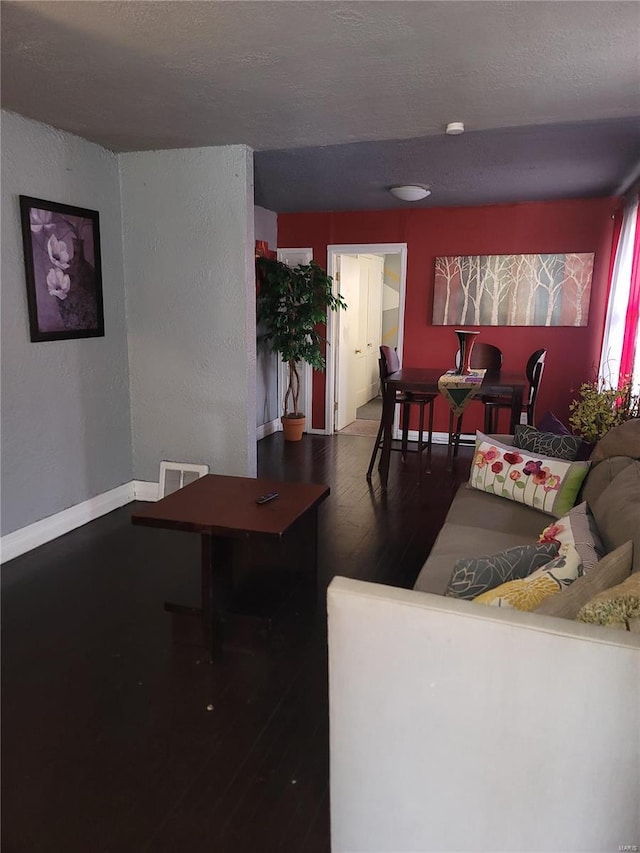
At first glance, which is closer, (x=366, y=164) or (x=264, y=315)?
(x=366, y=164)

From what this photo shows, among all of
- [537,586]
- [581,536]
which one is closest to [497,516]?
[581,536]

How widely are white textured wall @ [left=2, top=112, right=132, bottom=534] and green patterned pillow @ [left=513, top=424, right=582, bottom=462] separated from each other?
2.53 meters

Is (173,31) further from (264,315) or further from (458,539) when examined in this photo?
(264,315)

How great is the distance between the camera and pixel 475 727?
1202 millimetres

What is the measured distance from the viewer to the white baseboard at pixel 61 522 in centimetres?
315

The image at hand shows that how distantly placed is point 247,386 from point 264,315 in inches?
85.3

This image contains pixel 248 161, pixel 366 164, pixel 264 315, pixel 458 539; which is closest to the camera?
pixel 458 539

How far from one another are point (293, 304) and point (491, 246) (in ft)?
6.42

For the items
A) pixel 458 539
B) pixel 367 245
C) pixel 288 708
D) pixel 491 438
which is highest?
pixel 367 245

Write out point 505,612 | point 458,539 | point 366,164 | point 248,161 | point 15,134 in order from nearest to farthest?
1. point 505,612
2. point 458,539
3. point 15,134
4. point 248,161
5. point 366,164

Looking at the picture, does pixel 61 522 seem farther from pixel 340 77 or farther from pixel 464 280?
pixel 464 280

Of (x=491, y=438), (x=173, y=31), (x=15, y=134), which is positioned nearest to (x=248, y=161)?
(x=15, y=134)

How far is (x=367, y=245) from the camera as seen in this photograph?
236 inches

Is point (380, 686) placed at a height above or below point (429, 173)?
below
